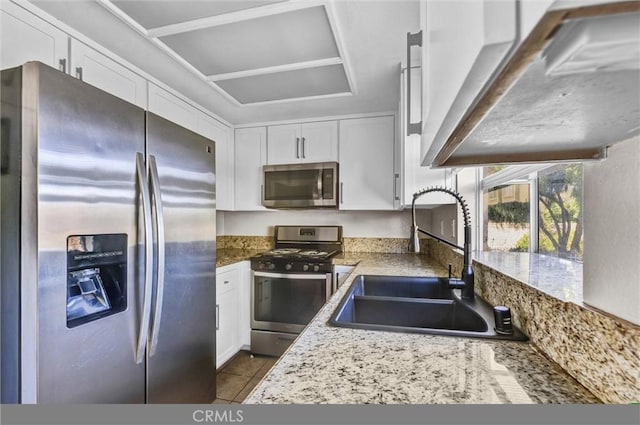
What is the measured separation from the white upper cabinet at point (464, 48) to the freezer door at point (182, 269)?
1.20m

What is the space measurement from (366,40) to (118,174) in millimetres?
1320

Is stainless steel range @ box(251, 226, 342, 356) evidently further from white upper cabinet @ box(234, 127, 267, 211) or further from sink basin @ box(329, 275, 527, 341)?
sink basin @ box(329, 275, 527, 341)

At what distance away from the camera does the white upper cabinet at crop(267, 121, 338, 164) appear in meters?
2.66

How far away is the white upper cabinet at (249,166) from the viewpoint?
2.83m

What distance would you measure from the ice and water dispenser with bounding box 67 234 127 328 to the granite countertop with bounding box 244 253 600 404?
30.8 inches

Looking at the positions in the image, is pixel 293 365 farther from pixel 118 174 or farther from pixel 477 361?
pixel 118 174

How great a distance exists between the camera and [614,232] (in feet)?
1.61

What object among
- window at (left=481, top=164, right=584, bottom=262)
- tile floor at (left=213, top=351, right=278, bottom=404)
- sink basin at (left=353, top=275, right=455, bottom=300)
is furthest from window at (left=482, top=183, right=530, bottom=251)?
tile floor at (left=213, top=351, right=278, bottom=404)

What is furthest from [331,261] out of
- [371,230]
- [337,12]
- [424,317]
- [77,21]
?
[77,21]

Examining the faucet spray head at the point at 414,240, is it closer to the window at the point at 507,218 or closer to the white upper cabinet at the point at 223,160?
the window at the point at 507,218

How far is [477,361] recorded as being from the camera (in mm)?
642

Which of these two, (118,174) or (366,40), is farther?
(366,40)

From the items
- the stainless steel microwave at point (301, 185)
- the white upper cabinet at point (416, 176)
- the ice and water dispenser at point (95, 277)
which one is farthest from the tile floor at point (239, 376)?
the white upper cabinet at point (416, 176)

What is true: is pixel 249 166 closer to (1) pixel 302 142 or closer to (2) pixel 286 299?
(1) pixel 302 142
